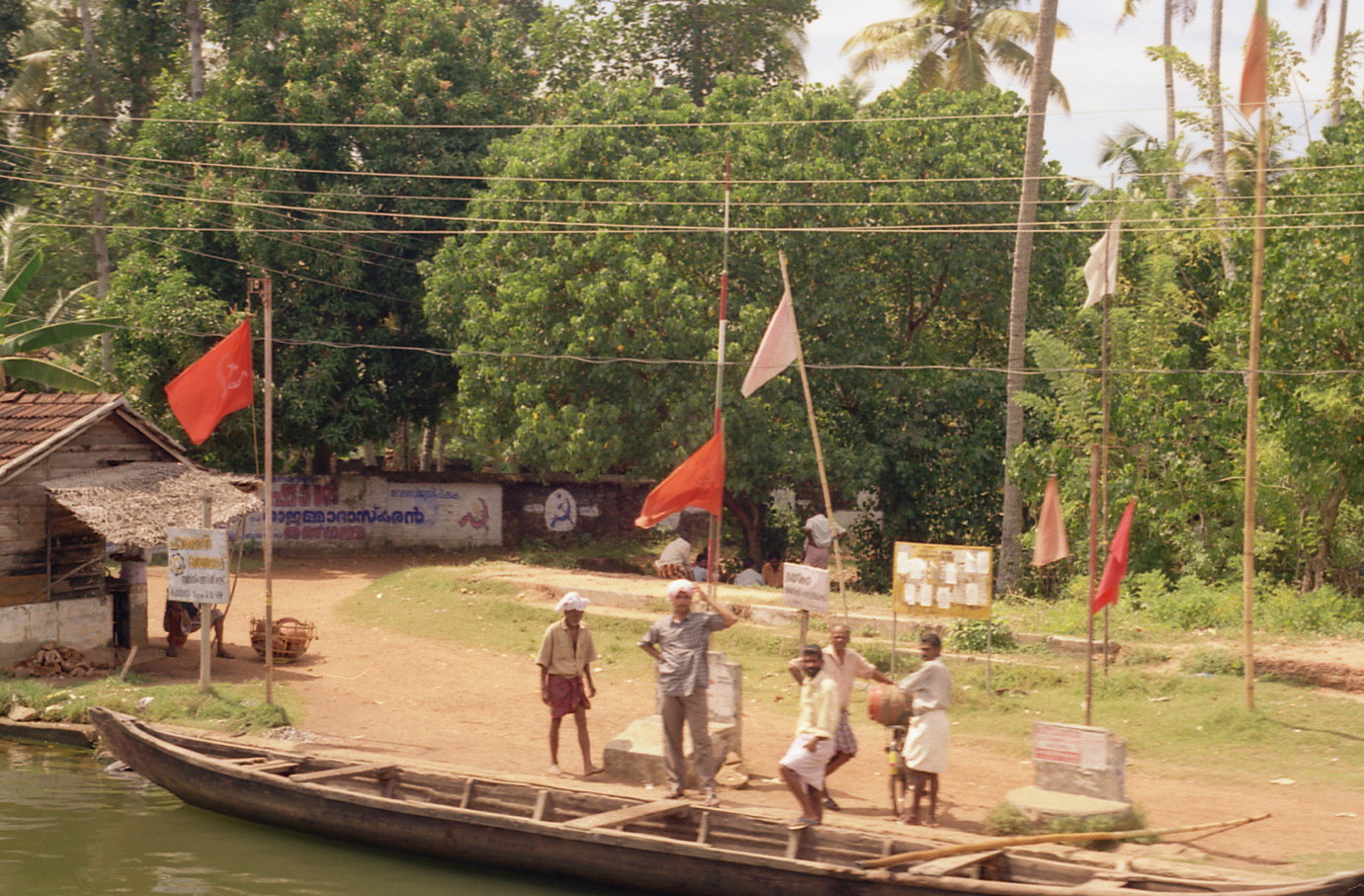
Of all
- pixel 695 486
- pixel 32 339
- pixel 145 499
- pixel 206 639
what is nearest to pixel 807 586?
pixel 695 486

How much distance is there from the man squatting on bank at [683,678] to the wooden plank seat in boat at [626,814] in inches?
14.9

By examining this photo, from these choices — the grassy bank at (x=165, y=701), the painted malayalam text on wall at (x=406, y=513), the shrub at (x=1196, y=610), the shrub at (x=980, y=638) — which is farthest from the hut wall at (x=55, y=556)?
the shrub at (x=1196, y=610)

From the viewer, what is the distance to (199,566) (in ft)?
45.6

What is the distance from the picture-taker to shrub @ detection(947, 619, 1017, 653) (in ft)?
55.8

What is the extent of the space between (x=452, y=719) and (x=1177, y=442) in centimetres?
1284

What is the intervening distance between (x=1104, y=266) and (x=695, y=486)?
5434mm

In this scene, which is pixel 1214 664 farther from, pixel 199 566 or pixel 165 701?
pixel 165 701

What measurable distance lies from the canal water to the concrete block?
176 cm

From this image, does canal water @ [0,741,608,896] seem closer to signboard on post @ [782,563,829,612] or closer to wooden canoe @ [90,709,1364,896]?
wooden canoe @ [90,709,1364,896]

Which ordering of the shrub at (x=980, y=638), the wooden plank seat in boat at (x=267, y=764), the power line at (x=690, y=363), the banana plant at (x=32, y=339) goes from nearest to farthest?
the wooden plank seat in boat at (x=267, y=764), the shrub at (x=980, y=638), the power line at (x=690, y=363), the banana plant at (x=32, y=339)

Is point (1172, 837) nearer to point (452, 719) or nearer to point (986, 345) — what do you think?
point (452, 719)

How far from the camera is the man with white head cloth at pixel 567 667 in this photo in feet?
37.4

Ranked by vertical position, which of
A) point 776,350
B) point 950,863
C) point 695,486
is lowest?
point 950,863

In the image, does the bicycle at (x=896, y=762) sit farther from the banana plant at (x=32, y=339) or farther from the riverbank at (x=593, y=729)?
the banana plant at (x=32, y=339)
